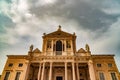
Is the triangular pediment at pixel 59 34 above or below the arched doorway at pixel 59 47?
above

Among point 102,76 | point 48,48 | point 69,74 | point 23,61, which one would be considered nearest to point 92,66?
point 102,76

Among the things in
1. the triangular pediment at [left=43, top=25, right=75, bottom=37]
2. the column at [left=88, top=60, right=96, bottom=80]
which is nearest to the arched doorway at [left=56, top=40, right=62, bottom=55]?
the triangular pediment at [left=43, top=25, right=75, bottom=37]

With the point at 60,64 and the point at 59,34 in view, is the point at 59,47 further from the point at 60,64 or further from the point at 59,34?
the point at 60,64

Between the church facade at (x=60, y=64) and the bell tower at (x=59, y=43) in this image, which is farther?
the bell tower at (x=59, y=43)

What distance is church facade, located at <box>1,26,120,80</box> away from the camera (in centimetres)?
2809

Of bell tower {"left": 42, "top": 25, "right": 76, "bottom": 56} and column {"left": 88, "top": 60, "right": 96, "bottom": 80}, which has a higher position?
bell tower {"left": 42, "top": 25, "right": 76, "bottom": 56}

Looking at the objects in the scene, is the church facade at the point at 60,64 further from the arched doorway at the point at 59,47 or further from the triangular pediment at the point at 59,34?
the triangular pediment at the point at 59,34

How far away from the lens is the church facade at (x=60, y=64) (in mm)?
28094

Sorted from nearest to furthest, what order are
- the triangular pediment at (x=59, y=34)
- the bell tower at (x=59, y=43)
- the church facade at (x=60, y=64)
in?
1. the church facade at (x=60, y=64)
2. the bell tower at (x=59, y=43)
3. the triangular pediment at (x=59, y=34)

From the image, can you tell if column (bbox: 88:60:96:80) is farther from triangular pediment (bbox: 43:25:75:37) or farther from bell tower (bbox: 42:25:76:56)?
triangular pediment (bbox: 43:25:75:37)

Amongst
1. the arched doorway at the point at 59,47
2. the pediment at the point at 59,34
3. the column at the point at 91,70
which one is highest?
the pediment at the point at 59,34

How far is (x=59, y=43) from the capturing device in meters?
31.6

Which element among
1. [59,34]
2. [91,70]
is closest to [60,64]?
[91,70]

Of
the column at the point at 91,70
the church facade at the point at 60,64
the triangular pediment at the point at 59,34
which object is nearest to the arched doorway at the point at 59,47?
the church facade at the point at 60,64
